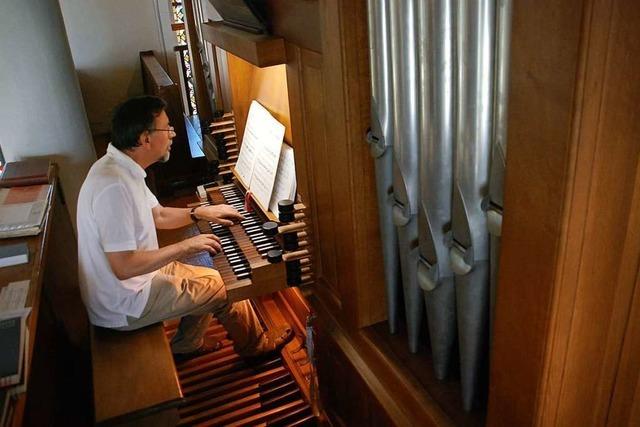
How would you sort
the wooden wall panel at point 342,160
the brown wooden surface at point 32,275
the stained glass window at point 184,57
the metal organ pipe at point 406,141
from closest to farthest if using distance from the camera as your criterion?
1. the metal organ pipe at point 406,141
2. the wooden wall panel at point 342,160
3. the brown wooden surface at point 32,275
4. the stained glass window at point 184,57

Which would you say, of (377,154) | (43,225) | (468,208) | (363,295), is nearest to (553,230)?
(468,208)

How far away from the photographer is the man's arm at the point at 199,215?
2.86 m

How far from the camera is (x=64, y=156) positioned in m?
3.70

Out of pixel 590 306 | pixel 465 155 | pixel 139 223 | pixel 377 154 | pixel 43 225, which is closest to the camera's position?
pixel 590 306

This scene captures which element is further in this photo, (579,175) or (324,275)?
(324,275)

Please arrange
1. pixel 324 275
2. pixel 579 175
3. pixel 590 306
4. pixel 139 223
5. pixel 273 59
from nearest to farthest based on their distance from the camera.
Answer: pixel 579 175, pixel 590 306, pixel 273 59, pixel 324 275, pixel 139 223

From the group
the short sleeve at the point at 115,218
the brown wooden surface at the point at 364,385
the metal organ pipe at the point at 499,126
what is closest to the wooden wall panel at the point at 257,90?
the short sleeve at the point at 115,218

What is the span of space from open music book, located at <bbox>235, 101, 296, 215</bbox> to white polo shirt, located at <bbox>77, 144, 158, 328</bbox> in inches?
21.1

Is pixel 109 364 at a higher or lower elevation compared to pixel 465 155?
lower

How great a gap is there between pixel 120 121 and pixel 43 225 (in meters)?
0.70

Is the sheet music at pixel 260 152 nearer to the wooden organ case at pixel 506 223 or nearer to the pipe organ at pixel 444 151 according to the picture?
the wooden organ case at pixel 506 223

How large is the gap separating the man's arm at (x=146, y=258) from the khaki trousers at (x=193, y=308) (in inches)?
6.9

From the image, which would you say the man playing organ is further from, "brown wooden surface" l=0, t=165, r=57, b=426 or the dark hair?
"brown wooden surface" l=0, t=165, r=57, b=426

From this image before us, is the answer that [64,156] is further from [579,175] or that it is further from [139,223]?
[579,175]
